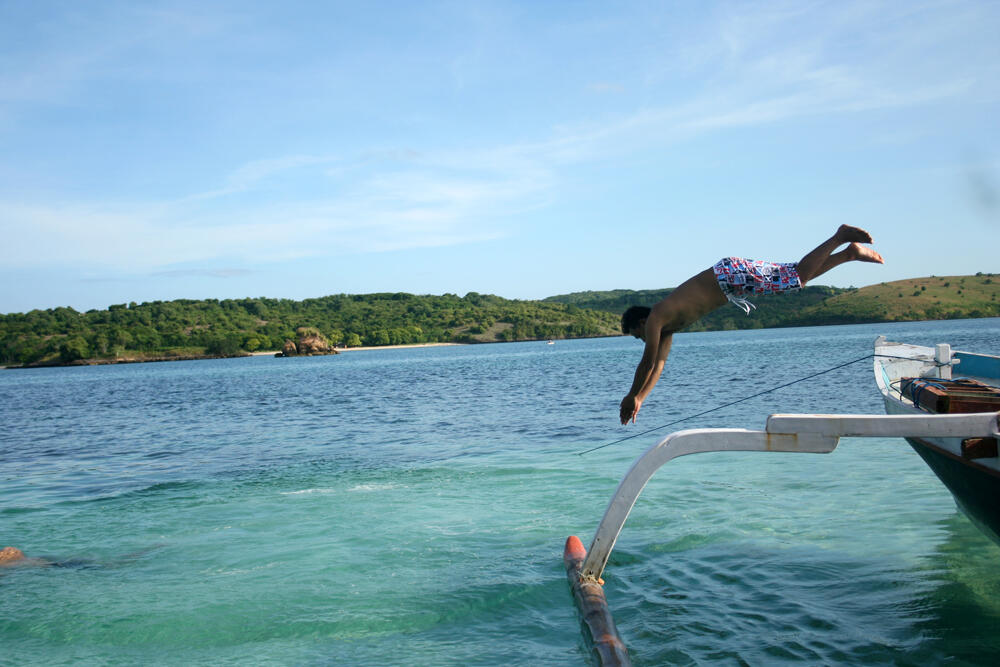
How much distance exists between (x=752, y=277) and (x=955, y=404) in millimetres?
2157

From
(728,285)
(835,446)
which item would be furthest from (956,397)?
(728,285)

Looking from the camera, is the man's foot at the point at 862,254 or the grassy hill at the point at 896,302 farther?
the grassy hill at the point at 896,302

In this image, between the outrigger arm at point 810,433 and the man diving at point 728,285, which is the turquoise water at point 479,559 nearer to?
the outrigger arm at point 810,433

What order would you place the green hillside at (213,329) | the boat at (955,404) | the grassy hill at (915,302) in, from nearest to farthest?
the boat at (955,404), the grassy hill at (915,302), the green hillside at (213,329)

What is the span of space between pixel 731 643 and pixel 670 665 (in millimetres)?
724

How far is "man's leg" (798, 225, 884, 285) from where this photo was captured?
564 cm

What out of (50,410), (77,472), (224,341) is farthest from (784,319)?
(77,472)

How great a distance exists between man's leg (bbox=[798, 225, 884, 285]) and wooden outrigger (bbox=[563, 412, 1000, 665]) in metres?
1.28

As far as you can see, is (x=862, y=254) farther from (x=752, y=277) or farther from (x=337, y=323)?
(x=337, y=323)

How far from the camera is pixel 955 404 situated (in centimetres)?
609

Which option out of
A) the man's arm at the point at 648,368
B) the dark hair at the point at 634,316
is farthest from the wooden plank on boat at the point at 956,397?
the dark hair at the point at 634,316

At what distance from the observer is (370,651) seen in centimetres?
679

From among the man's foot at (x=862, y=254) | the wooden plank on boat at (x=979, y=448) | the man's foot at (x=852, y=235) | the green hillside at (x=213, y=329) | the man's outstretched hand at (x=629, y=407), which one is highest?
the green hillside at (x=213, y=329)

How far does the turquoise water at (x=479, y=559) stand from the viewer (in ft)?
22.1
